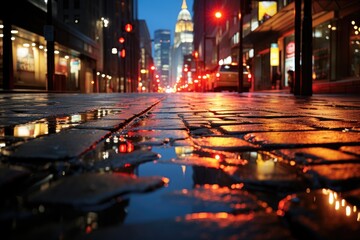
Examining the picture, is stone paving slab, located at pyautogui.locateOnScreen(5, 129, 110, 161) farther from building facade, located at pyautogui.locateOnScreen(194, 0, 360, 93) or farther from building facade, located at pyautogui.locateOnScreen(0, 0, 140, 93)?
building facade, located at pyautogui.locateOnScreen(0, 0, 140, 93)

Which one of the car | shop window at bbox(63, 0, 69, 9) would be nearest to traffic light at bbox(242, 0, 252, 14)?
the car

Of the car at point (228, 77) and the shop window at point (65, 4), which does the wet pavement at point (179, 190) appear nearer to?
the car at point (228, 77)

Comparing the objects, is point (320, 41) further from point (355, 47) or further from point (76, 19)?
point (76, 19)

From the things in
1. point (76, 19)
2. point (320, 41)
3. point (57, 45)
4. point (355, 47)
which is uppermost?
point (76, 19)

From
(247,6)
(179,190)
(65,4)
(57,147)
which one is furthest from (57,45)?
(179,190)

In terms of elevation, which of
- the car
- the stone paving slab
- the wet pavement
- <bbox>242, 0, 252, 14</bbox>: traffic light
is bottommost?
the wet pavement

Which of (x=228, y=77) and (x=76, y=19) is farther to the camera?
(x=76, y=19)

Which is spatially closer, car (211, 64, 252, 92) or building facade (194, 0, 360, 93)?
building facade (194, 0, 360, 93)

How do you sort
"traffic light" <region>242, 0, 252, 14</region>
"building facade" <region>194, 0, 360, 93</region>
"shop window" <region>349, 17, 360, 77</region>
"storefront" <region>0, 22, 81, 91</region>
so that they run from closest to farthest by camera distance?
"traffic light" <region>242, 0, 252, 14</region> → "building facade" <region>194, 0, 360, 93</region> → "shop window" <region>349, 17, 360, 77</region> → "storefront" <region>0, 22, 81, 91</region>

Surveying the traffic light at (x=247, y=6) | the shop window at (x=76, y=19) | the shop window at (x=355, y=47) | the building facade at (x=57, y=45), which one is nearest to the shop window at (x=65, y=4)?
the building facade at (x=57, y=45)

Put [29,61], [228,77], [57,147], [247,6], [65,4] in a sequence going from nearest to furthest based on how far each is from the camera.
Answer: [57,147] → [247,6] → [29,61] → [228,77] → [65,4]

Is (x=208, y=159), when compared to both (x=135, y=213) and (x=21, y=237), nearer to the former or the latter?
(x=135, y=213)

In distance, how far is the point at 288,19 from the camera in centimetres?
2705

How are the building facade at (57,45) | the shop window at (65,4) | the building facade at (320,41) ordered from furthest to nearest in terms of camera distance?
the shop window at (65,4) < the building facade at (57,45) < the building facade at (320,41)
